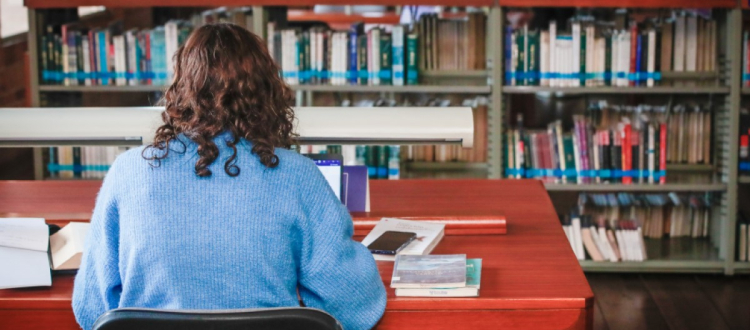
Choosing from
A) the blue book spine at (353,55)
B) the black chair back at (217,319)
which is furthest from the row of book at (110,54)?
the black chair back at (217,319)

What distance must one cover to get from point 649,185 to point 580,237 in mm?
375

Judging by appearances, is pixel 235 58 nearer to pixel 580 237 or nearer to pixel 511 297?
pixel 511 297

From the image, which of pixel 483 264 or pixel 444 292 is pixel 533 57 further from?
pixel 444 292

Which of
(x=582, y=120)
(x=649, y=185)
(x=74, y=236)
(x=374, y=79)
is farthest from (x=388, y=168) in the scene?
(x=74, y=236)

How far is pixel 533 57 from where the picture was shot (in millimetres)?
3934

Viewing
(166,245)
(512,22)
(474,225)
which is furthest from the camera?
(512,22)

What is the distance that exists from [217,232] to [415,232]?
0.77m

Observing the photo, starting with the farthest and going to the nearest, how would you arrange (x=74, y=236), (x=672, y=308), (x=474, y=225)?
(x=672, y=308), (x=474, y=225), (x=74, y=236)

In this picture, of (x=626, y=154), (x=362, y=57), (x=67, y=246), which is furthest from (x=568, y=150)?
(x=67, y=246)

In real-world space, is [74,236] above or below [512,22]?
below

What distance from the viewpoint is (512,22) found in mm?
4387

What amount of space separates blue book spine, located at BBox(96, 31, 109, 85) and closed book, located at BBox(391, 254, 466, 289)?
2416 mm

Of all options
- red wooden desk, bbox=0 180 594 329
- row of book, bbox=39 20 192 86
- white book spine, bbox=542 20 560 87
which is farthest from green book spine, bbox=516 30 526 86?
row of book, bbox=39 20 192 86

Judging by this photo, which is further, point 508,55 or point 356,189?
point 508,55
